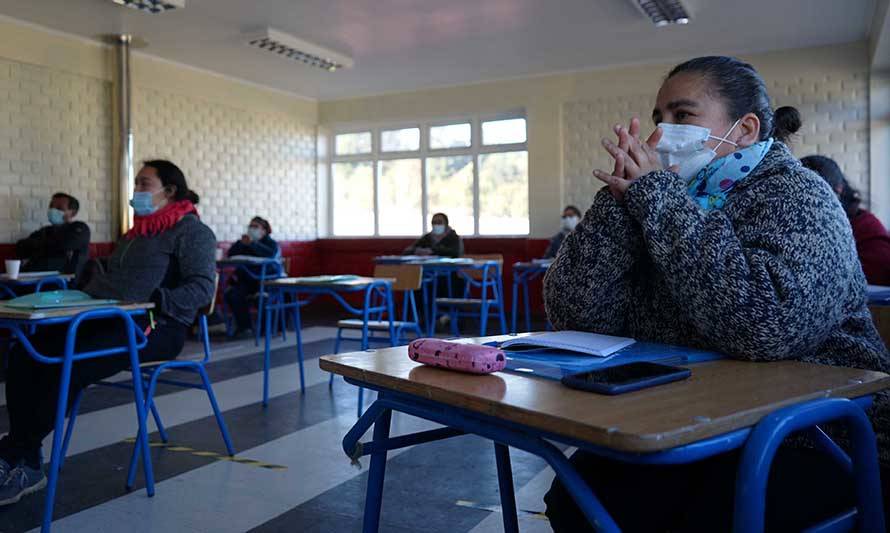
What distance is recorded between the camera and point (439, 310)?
7.29m

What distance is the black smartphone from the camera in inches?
33.2

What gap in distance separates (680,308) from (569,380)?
0.42 meters

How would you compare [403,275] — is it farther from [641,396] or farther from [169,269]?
[641,396]

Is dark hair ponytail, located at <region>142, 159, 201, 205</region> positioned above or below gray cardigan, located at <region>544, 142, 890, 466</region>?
above

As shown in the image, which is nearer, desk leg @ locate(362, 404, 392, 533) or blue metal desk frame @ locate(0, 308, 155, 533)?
desk leg @ locate(362, 404, 392, 533)

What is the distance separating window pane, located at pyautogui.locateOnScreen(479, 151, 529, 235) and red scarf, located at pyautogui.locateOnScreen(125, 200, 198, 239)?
597cm

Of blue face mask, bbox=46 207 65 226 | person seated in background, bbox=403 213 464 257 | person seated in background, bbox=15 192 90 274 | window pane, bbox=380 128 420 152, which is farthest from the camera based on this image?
window pane, bbox=380 128 420 152

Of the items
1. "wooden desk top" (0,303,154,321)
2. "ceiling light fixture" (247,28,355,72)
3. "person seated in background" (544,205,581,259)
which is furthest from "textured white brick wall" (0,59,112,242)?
"wooden desk top" (0,303,154,321)

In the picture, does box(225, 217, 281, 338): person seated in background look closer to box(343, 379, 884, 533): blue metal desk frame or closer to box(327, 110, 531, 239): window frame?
box(327, 110, 531, 239): window frame

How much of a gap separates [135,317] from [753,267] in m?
2.21

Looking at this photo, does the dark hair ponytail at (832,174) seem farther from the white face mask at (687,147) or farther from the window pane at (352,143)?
the window pane at (352,143)

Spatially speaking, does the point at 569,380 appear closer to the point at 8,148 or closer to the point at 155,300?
the point at 155,300

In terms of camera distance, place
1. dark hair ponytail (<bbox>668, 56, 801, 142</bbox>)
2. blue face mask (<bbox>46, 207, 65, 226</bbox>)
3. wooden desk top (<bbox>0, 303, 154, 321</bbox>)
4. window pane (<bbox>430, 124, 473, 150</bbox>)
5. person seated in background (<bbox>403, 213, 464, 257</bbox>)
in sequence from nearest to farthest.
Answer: dark hair ponytail (<bbox>668, 56, 801, 142</bbox>) → wooden desk top (<bbox>0, 303, 154, 321</bbox>) → blue face mask (<bbox>46, 207, 65, 226</bbox>) → person seated in background (<bbox>403, 213, 464, 257</bbox>) → window pane (<bbox>430, 124, 473, 150</bbox>)

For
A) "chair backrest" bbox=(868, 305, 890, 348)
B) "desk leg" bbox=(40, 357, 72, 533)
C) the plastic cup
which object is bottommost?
"desk leg" bbox=(40, 357, 72, 533)
